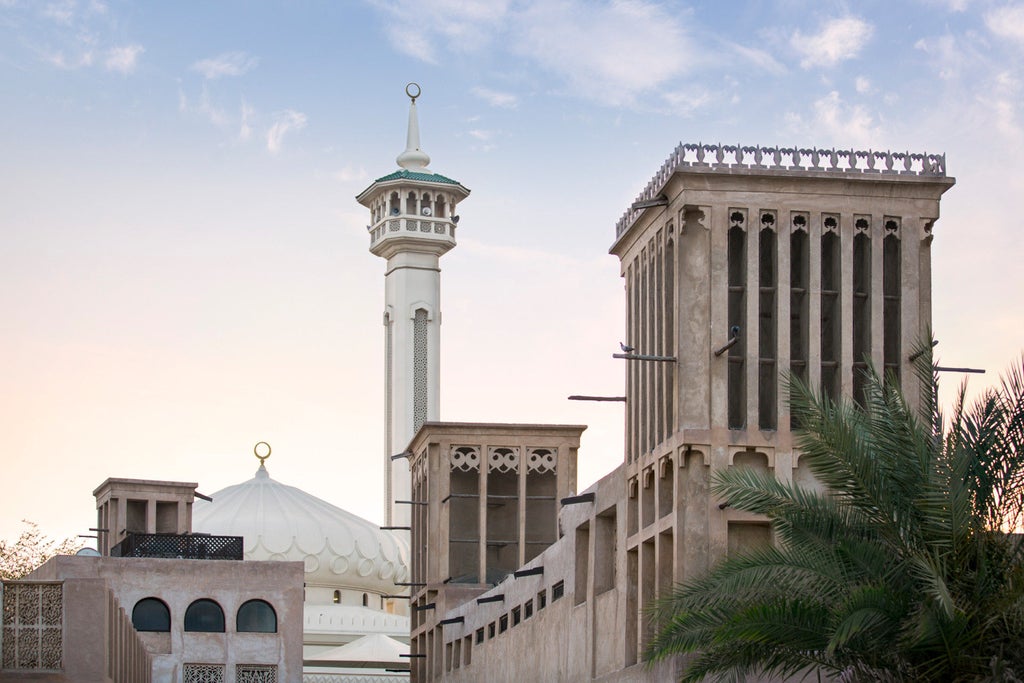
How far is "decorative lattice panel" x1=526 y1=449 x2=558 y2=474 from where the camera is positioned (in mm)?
43156

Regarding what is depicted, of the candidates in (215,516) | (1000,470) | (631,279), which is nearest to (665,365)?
(631,279)

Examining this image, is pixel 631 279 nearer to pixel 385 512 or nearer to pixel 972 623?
pixel 972 623

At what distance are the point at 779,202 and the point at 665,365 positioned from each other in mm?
2670

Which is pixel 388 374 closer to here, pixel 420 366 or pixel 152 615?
pixel 420 366

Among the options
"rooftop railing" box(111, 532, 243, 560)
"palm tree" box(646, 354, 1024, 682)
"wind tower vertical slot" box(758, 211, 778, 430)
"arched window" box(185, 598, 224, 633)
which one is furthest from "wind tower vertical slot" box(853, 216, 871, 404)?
"rooftop railing" box(111, 532, 243, 560)

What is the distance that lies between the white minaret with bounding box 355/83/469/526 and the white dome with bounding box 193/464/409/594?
17.2 ft

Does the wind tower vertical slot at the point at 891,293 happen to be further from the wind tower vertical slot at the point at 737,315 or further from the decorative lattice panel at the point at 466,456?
the decorative lattice panel at the point at 466,456

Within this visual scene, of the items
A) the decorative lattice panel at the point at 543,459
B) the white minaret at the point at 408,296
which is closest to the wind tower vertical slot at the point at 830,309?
the decorative lattice panel at the point at 543,459

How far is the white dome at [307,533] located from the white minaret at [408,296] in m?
5.23

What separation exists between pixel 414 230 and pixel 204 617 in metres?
30.8

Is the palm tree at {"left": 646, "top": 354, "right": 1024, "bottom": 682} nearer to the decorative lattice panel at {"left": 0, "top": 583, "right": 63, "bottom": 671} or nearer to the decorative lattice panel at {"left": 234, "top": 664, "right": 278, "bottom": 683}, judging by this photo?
the decorative lattice panel at {"left": 0, "top": 583, "right": 63, "bottom": 671}

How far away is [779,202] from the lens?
26438 mm

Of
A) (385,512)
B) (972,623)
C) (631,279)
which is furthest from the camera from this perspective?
(385,512)

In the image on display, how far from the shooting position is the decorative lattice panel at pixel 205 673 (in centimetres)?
4069
